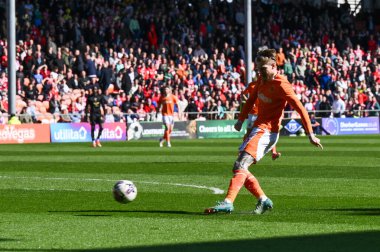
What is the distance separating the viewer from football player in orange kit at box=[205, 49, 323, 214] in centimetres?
1352

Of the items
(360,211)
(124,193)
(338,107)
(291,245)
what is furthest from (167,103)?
(291,245)

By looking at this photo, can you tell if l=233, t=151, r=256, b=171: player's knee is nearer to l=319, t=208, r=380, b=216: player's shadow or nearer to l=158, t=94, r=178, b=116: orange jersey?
l=319, t=208, r=380, b=216: player's shadow

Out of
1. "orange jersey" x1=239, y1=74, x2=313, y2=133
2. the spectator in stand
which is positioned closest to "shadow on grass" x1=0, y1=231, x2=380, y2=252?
"orange jersey" x1=239, y1=74, x2=313, y2=133

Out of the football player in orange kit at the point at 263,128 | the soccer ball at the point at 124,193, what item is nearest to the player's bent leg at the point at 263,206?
the football player in orange kit at the point at 263,128

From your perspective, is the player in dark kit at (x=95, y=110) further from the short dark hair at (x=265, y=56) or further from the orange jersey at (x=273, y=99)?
the short dark hair at (x=265, y=56)

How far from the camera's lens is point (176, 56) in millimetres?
46969

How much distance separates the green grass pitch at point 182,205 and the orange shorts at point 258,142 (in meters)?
0.78

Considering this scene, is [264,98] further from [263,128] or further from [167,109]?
[167,109]

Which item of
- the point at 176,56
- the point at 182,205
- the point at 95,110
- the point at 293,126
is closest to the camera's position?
the point at 182,205

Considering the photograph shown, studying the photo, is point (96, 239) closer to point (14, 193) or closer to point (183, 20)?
point (14, 193)

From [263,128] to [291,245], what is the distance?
11.8ft

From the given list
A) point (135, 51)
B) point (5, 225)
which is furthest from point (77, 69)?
point (5, 225)

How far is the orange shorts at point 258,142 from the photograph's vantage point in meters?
13.7

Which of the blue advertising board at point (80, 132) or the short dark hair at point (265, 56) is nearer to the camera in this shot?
the short dark hair at point (265, 56)
